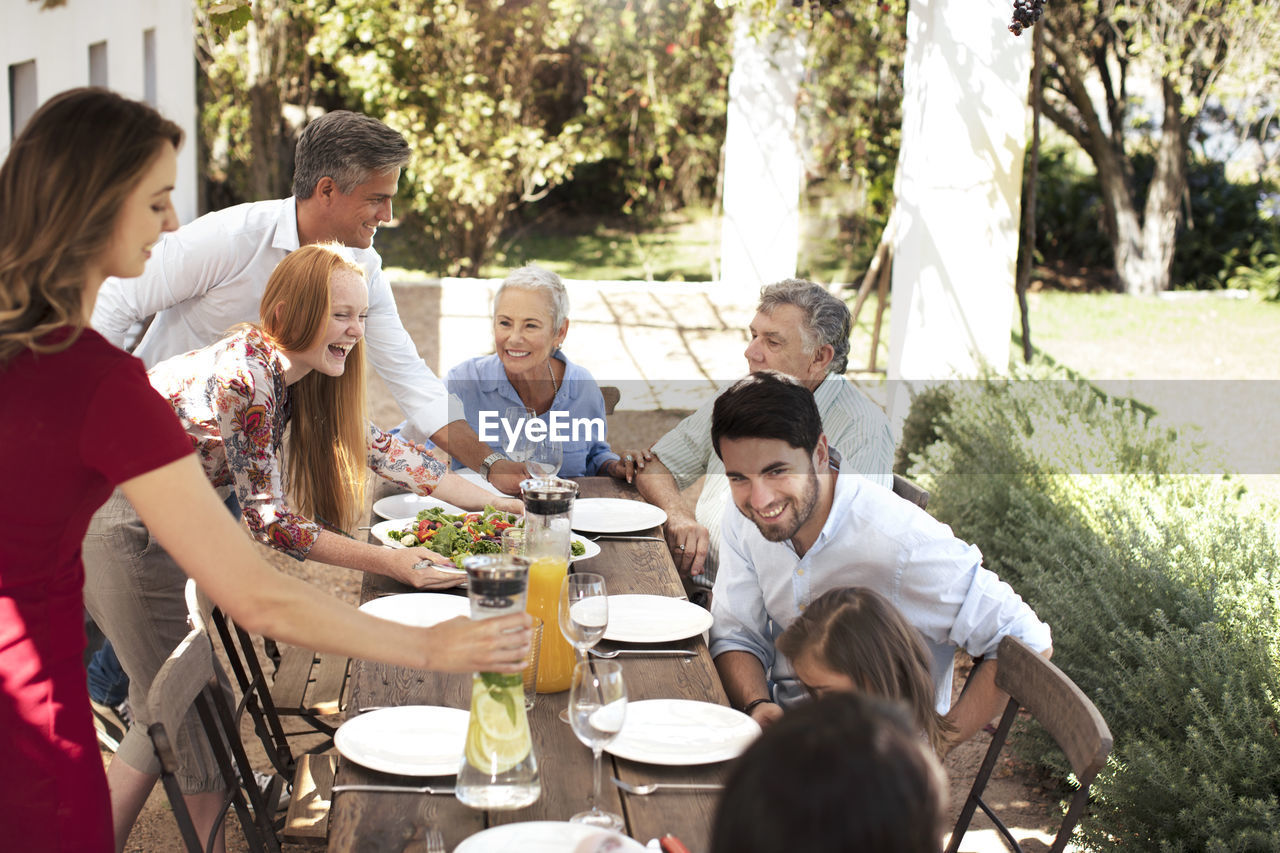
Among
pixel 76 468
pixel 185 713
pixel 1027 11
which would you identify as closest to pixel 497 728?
pixel 76 468

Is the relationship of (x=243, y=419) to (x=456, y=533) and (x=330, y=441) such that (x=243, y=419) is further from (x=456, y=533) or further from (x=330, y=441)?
(x=456, y=533)

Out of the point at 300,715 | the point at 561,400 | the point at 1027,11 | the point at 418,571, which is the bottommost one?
the point at 300,715

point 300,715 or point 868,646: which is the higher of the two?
point 868,646

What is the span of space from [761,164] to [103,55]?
4349mm

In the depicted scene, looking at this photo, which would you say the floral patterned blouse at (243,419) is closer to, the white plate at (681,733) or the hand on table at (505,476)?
the white plate at (681,733)

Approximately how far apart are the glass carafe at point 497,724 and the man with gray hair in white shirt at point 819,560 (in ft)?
1.99

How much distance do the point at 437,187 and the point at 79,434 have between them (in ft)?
28.4

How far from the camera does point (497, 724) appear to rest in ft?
4.91

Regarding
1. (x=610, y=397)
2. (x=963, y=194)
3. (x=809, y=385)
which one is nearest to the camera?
(x=809, y=385)

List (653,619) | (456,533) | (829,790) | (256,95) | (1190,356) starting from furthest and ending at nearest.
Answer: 1. (256,95)
2. (1190,356)
3. (456,533)
4. (653,619)
5. (829,790)

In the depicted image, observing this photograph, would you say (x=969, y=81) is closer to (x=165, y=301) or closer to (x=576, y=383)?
(x=576, y=383)

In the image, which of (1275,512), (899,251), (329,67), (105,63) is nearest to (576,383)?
(1275,512)

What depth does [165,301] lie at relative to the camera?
2.80 m

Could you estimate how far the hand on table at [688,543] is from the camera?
3.11 metres
